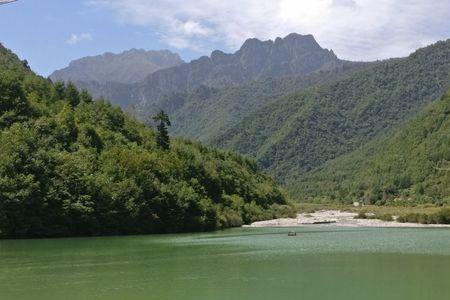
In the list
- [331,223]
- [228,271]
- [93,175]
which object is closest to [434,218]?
[331,223]

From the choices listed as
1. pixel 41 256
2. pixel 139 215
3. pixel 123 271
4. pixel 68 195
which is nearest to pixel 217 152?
pixel 139 215

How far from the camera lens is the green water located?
1383 inches

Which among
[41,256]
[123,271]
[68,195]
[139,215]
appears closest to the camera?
[123,271]

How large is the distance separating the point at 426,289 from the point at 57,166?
6628 centimetres

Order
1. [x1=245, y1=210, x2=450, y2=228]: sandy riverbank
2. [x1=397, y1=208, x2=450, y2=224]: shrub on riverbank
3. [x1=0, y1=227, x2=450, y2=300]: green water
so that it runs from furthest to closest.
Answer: [x1=245, y1=210, x2=450, y2=228]: sandy riverbank < [x1=397, y1=208, x2=450, y2=224]: shrub on riverbank < [x1=0, y1=227, x2=450, y2=300]: green water

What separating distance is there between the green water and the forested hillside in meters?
14.9

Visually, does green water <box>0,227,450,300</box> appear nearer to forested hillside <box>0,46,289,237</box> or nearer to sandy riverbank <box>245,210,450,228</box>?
forested hillside <box>0,46,289,237</box>

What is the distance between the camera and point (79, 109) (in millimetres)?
121312

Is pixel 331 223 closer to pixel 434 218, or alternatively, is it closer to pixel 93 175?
pixel 434 218

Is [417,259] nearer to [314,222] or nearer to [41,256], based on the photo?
[41,256]

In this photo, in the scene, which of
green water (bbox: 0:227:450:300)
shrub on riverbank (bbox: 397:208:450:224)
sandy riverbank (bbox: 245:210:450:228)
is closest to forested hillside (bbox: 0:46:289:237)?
sandy riverbank (bbox: 245:210:450:228)

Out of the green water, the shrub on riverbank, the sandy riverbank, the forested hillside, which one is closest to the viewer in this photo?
the green water

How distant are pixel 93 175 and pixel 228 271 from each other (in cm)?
5435

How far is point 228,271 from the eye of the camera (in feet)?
148
